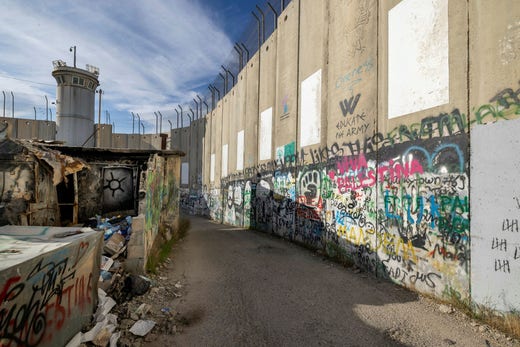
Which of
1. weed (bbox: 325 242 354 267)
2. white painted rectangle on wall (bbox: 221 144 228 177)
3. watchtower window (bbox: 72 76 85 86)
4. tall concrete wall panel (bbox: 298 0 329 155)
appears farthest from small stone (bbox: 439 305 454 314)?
watchtower window (bbox: 72 76 85 86)

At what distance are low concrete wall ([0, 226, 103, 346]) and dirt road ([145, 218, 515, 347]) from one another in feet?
3.91

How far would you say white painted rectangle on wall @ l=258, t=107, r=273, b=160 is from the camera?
Answer: 43.7ft

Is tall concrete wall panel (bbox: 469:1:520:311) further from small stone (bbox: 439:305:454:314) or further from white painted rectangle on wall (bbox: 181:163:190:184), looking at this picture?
white painted rectangle on wall (bbox: 181:163:190:184)

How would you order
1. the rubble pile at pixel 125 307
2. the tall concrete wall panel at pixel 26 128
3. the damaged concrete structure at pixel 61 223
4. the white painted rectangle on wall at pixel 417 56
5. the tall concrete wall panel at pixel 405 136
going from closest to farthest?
the damaged concrete structure at pixel 61 223 → the rubble pile at pixel 125 307 → the tall concrete wall panel at pixel 405 136 → the white painted rectangle on wall at pixel 417 56 → the tall concrete wall panel at pixel 26 128

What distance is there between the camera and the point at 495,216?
430cm

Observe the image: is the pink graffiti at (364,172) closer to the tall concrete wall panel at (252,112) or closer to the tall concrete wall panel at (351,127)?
the tall concrete wall panel at (351,127)

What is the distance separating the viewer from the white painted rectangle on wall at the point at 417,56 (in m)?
5.26

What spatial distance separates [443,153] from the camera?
5145 millimetres

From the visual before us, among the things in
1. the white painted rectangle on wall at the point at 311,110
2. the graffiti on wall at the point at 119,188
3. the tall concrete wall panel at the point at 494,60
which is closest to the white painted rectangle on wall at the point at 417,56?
the tall concrete wall panel at the point at 494,60

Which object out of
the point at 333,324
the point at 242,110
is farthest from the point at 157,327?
the point at 242,110

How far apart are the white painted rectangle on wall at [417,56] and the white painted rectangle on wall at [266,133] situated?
7.32 m

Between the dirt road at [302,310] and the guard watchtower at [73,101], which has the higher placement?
the guard watchtower at [73,101]

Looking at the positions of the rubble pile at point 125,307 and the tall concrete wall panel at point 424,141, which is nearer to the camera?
the rubble pile at point 125,307

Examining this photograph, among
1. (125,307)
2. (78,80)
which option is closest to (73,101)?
(78,80)
